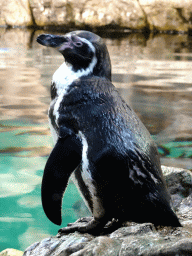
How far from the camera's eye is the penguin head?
180cm

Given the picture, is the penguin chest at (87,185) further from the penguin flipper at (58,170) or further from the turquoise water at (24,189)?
the turquoise water at (24,189)

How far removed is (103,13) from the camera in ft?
40.6

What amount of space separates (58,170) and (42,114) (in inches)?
106

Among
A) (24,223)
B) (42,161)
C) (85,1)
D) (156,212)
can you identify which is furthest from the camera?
(85,1)

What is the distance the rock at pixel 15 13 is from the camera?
488 inches

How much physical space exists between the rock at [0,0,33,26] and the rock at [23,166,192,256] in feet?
36.2

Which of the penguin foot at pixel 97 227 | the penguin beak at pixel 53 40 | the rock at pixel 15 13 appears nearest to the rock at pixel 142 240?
the penguin foot at pixel 97 227

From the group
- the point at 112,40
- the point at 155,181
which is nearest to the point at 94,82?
the point at 155,181

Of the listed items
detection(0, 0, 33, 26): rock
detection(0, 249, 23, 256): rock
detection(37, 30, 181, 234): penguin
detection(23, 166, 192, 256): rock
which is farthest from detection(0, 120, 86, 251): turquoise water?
detection(0, 0, 33, 26): rock

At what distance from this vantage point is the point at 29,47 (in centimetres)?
898

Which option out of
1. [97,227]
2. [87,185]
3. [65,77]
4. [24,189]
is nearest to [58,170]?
[87,185]

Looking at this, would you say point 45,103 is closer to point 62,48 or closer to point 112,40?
point 62,48

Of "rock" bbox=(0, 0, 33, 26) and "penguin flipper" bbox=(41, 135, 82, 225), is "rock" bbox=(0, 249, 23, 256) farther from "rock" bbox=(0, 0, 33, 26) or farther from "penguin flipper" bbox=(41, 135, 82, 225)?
"rock" bbox=(0, 0, 33, 26)

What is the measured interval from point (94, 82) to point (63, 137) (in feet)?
0.88
